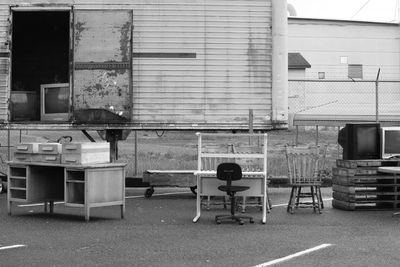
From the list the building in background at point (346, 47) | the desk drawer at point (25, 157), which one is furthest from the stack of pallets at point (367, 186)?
the building in background at point (346, 47)

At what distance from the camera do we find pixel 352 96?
32.5 m

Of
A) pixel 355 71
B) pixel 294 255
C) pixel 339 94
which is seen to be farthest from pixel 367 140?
pixel 355 71

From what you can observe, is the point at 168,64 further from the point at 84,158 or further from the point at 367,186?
the point at 367,186

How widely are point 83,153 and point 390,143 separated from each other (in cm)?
559

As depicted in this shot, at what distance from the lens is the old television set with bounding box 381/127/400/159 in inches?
498

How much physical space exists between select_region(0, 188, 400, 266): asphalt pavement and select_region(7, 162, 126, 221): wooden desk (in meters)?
0.30

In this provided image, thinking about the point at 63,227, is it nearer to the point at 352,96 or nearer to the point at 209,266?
the point at 209,266

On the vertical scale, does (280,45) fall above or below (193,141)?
above

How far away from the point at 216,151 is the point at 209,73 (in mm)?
3014

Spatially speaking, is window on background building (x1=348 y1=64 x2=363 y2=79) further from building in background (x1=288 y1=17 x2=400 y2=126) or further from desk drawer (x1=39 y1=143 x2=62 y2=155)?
desk drawer (x1=39 y1=143 x2=62 y2=155)

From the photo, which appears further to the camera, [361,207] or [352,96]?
[352,96]

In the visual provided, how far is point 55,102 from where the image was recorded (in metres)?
15.4

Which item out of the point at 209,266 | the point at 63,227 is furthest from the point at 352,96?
the point at 209,266

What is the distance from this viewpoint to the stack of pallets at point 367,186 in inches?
489
